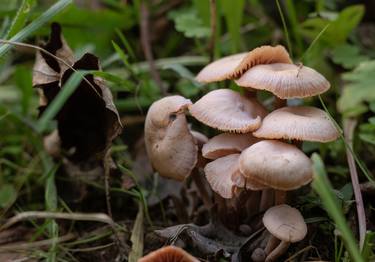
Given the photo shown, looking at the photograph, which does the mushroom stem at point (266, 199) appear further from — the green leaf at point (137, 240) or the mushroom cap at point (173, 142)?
the green leaf at point (137, 240)

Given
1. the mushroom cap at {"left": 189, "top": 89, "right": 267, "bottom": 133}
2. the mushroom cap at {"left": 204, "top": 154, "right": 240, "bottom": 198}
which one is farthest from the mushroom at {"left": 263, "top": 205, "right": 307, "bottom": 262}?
the mushroom cap at {"left": 189, "top": 89, "right": 267, "bottom": 133}

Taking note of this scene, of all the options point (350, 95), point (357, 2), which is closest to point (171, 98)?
point (350, 95)

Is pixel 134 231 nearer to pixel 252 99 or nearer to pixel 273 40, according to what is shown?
pixel 252 99

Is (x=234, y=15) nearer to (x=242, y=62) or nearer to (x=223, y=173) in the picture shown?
(x=242, y=62)

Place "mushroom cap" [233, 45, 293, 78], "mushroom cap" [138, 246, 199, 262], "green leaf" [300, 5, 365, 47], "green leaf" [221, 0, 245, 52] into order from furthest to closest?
1. "green leaf" [221, 0, 245, 52]
2. "green leaf" [300, 5, 365, 47]
3. "mushroom cap" [233, 45, 293, 78]
4. "mushroom cap" [138, 246, 199, 262]

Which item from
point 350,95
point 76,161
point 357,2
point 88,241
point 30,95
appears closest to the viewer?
Result: point 350,95

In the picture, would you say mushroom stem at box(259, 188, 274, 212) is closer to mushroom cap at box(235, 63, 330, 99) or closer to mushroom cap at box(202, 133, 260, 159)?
mushroom cap at box(202, 133, 260, 159)

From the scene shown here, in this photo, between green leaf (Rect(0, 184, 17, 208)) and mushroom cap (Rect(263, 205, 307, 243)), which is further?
green leaf (Rect(0, 184, 17, 208))
